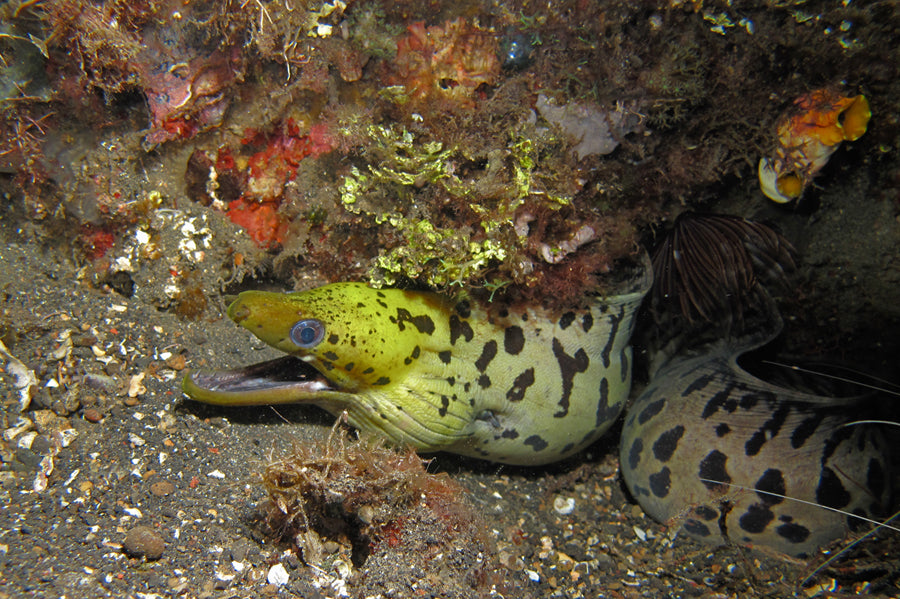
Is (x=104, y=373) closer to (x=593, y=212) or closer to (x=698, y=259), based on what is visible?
(x=593, y=212)

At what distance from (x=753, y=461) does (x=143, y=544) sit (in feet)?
11.7

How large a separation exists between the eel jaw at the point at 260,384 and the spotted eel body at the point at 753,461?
8.04ft

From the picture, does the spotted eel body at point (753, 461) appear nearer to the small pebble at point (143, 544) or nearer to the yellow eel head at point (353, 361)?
the yellow eel head at point (353, 361)

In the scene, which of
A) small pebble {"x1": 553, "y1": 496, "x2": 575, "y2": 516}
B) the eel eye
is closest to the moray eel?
the eel eye

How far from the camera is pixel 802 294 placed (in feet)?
11.5

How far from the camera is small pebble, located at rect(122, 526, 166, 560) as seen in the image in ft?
6.82

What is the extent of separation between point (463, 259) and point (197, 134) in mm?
1873

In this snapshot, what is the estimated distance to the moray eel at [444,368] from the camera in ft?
8.79

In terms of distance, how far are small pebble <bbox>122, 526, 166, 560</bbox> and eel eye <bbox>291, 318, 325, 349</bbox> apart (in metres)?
1.07

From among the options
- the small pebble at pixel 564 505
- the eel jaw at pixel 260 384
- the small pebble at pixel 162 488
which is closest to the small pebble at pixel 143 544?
the small pebble at pixel 162 488

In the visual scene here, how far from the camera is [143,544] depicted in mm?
2096

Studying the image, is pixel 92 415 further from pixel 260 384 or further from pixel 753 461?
pixel 753 461

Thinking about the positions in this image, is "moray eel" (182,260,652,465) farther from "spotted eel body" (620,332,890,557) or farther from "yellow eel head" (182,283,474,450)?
"spotted eel body" (620,332,890,557)

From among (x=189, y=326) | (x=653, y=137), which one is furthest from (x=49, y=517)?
(x=653, y=137)
